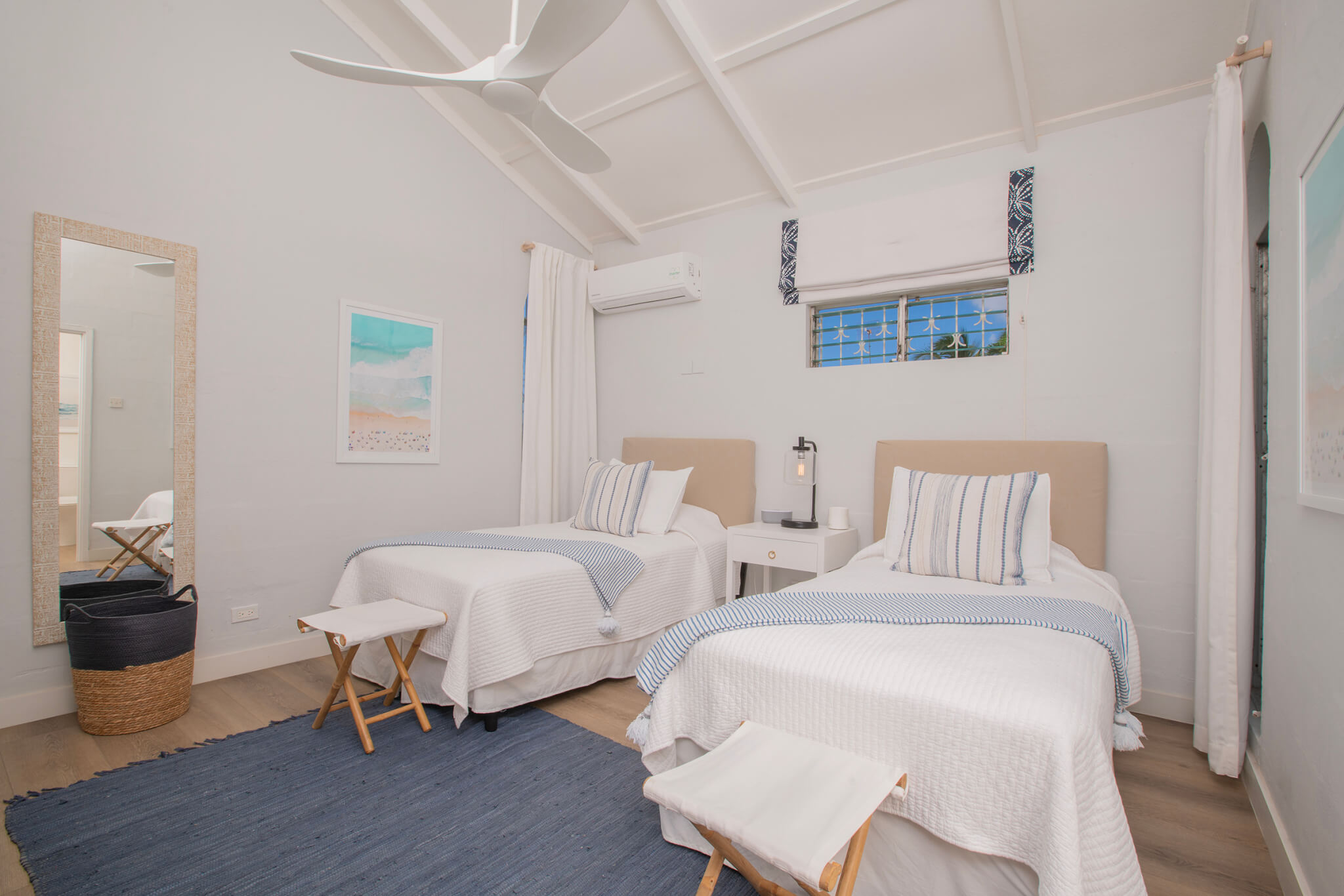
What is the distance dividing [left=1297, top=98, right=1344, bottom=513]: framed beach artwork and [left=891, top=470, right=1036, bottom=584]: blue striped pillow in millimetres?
873

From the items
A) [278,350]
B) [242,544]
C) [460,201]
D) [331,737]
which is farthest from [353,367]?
[331,737]

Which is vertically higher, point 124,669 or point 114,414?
point 114,414

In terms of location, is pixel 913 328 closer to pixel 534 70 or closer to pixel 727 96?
pixel 727 96

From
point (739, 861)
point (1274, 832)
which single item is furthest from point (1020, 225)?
point (739, 861)

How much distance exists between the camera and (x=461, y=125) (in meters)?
3.71

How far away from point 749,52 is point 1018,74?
1096mm

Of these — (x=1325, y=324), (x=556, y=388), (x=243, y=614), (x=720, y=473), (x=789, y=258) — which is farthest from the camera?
(x=556, y=388)

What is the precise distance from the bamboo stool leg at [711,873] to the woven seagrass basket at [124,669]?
7.24 feet

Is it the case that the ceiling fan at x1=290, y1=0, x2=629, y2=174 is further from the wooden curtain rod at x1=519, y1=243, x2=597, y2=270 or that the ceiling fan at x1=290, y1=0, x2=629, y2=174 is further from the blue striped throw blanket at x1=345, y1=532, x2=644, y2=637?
the wooden curtain rod at x1=519, y1=243, x2=597, y2=270

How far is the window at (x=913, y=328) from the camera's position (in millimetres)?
3111

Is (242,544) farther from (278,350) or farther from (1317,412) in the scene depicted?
(1317,412)

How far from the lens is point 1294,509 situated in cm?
161

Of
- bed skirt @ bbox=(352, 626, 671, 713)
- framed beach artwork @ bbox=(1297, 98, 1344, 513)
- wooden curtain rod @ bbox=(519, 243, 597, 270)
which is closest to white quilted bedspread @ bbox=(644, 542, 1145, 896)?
framed beach artwork @ bbox=(1297, 98, 1344, 513)

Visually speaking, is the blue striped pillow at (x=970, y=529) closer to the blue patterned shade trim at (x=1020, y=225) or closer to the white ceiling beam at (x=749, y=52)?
the blue patterned shade trim at (x=1020, y=225)
